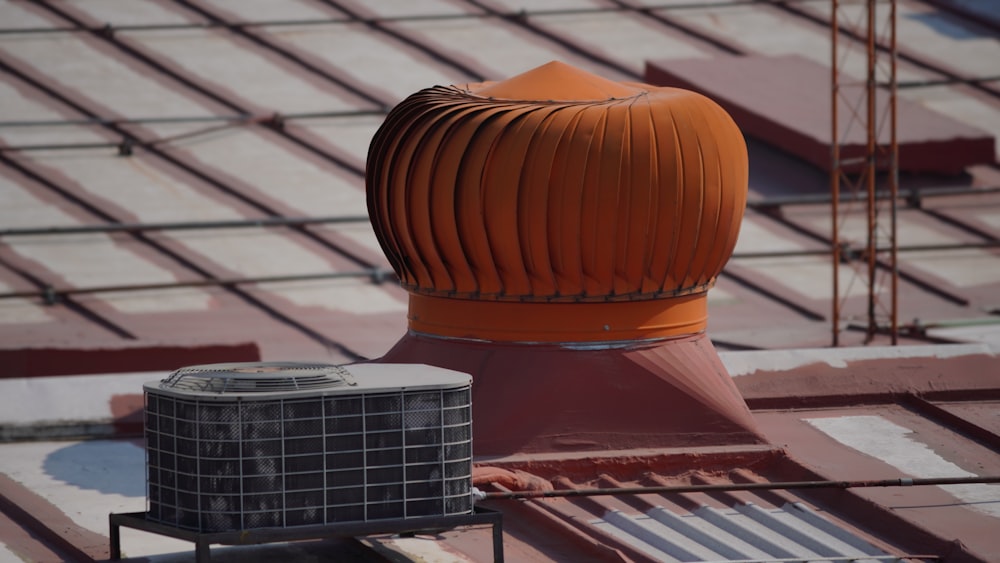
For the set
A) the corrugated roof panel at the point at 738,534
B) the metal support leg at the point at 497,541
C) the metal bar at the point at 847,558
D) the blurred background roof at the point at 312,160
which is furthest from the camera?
the blurred background roof at the point at 312,160

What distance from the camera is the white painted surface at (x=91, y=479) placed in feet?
36.9

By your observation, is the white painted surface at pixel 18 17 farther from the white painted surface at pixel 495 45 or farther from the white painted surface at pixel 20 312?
the white painted surface at pixel 20 312

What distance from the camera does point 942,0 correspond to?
33000 mm

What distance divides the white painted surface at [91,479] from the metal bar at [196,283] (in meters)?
8.97

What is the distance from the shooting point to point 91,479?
12570 millimetres

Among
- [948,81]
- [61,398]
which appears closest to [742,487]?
[61,398]

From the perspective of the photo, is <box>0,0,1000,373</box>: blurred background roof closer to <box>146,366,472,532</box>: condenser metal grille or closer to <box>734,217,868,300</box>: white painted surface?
<box>734,217,868,300</box>: white painted surface

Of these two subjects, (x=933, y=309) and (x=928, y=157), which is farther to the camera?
(x=928, y=157)

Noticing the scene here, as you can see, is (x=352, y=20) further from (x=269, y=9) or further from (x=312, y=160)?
(x=312, y=160)

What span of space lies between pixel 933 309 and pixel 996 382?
9.19 metres

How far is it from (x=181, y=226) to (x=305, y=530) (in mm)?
14513

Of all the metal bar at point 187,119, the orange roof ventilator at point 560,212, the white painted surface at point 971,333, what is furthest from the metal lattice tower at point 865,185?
the orange roof ventilator at point 560,212

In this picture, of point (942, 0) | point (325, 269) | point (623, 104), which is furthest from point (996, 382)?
point (942, 0)

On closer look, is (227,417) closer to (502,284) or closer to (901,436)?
(502,284)
